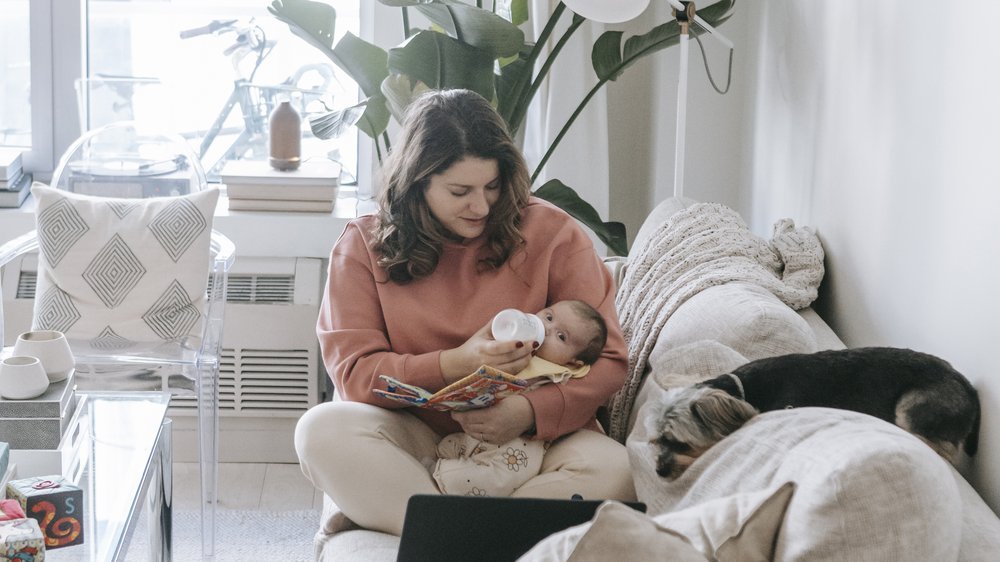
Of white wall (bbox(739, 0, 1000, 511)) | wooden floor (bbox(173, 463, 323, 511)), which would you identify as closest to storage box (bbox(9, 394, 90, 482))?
wooden floor (bbox(173, 463, 323, 511))

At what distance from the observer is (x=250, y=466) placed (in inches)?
124

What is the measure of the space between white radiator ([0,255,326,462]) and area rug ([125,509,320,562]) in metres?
0.36

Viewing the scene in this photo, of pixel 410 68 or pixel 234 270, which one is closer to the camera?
pixel 410 68

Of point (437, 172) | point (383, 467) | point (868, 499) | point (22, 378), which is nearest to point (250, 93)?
point (437, 172)

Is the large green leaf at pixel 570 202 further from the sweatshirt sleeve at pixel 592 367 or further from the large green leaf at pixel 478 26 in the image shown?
the sweatshirt sleeve at pixel 592 367

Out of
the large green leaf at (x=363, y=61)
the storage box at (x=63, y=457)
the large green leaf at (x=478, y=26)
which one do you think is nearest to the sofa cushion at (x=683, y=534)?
the storage box at (x=63, y=457)

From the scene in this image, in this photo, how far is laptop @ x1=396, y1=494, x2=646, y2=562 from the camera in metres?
1.29

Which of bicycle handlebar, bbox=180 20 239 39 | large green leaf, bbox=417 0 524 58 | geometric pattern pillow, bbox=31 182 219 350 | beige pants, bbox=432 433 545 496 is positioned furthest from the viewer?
bicycle handlebar, bbox=180 20 239 39

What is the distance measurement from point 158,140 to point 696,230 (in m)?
1.72

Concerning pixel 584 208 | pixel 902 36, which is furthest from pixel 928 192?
pixel 584 208

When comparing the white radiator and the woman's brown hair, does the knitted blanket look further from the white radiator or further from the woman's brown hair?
the white radiator

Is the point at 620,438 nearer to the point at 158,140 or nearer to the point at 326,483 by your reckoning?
the point at 326,483

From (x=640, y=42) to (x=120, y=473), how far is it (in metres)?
1.64

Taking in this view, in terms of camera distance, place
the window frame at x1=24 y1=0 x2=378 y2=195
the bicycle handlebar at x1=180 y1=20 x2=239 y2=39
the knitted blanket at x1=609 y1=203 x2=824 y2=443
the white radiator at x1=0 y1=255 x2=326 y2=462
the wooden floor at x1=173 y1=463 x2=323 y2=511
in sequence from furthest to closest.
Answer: the bicycle handlebar at x1=180 y1=20 x2=239 y2=39
the window frame at x1=24 y1=0 x2=378 y2=195
the white radiator at x1=0 y1=255 x2=326 y2=462
the wooden floor at x1=173 y1=463 x2=323 y2=511
the knitted blanket at x1=609 y1=203 x2=824 y2=443
